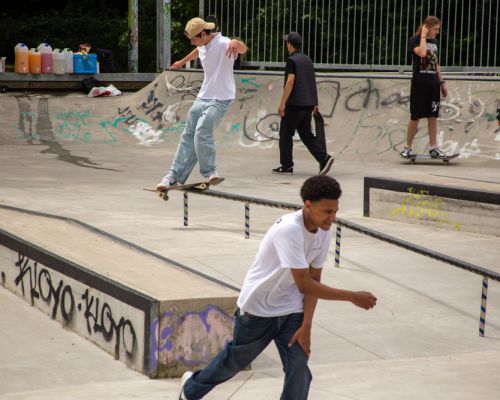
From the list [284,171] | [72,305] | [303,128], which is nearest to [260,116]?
[284,171]

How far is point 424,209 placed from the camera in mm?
10531

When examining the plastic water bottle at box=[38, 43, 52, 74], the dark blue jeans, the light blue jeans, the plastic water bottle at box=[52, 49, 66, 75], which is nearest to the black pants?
the light blue jeans

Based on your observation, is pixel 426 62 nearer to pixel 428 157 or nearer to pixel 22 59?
pixel 428 157

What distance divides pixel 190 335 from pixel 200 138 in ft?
14.1

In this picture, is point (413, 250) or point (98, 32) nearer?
point (413, 250)

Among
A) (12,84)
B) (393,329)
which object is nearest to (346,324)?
(393,329)

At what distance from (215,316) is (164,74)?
1334 centimetres

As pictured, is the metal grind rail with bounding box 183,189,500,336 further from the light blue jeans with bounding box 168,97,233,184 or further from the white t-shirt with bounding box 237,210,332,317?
the white t-shirt with bounding box 237,210,332,317

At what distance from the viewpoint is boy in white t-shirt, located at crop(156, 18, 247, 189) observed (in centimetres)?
962

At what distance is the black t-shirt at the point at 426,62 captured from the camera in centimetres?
1466

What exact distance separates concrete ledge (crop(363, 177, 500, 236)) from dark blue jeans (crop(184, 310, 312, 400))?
18.8ft

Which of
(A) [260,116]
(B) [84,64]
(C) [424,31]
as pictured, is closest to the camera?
(C) [424,31]

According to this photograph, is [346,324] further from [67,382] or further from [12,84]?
[12,84]

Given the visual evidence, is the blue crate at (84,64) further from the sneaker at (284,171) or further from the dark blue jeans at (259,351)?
the dark blue jeans at (259,351)
